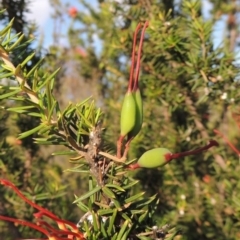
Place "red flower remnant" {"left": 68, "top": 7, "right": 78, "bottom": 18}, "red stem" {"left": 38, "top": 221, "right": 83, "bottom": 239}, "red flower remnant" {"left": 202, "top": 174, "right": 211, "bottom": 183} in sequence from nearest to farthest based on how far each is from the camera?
"red stem" {"left": 38, "top": 221, "right": 83, "bottom": 239}, "red flower remnant" {"left": 202, "top": 174, "right": 211, "bottom": 183}, "red flower remnant" {"left": 68, "top": 7, "right": 78, "bottom": 18}

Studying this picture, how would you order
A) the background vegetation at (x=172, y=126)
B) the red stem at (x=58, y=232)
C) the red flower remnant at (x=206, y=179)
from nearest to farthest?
the red stem at (x=58, y=232) → the background vegetation at (x=172, y=126) → the red flower remnant at (x=206, y=179)

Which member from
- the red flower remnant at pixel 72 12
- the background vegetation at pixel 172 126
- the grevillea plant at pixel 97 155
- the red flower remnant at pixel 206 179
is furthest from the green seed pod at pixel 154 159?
the red flower remnant at pixel 72 12

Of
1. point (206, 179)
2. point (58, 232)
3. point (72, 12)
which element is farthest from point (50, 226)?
point (72, 12)

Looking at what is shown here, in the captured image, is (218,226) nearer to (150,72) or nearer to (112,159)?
(150,72)

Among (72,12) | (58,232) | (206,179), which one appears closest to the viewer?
(58,232)

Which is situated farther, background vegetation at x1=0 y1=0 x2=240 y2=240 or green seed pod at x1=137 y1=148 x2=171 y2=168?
background vegetation at x1=0 y1=0 x2=240 y2=240

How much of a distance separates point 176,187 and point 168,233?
0.53m

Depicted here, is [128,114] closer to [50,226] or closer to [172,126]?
[50,226]

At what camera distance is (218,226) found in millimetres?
777

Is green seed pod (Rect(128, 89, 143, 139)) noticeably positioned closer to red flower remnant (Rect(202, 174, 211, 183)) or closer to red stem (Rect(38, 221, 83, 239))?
red stem (Rect(38, 221, 83, 239))

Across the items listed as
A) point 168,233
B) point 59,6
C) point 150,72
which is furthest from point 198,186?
point 59,6

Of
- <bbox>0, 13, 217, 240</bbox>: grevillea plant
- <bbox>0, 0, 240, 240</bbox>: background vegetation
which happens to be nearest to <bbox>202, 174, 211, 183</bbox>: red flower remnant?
<bbox>0, 0, 240, 240</bbox>: background vegetation

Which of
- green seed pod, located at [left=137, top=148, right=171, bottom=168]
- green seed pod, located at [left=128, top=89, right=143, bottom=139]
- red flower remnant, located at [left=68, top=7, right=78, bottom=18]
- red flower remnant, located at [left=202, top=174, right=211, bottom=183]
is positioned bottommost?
red flower remnant, located at [left=202, top=174, right=211, bottom=183]

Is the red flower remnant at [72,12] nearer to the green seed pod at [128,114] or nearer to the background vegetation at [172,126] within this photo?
the background vegetation at [172,126]
